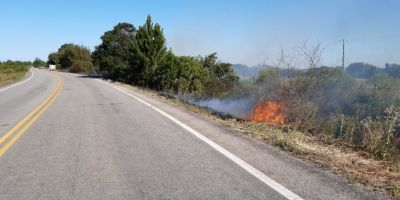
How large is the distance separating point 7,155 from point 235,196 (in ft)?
14.0

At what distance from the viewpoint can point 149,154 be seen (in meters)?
7.11

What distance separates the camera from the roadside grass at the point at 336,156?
581 cm

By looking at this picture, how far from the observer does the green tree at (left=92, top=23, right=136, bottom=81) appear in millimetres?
48438

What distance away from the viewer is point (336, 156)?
7.47 meters

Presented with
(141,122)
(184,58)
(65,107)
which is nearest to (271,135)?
(141,122)

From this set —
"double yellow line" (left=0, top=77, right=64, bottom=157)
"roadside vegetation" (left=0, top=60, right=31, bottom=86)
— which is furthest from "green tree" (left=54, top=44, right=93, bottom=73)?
"double yellow line" (left=0, top=77, right=64, bottom=157)

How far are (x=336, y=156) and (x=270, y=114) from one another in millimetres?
5564

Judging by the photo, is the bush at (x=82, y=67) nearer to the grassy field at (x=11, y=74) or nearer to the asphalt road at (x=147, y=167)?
the grassy field at (x=11, y=74)

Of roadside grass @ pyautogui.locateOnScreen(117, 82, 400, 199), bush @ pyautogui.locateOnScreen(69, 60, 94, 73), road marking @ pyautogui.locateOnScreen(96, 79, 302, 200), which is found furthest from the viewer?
bush @ pyautogui.locateOnScreen(69, 60, 94, 73)

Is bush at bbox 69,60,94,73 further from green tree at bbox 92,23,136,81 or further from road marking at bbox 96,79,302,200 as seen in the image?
road marking at bbox 96,79,302,200

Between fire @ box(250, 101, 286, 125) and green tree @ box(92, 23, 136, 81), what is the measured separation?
102 feet

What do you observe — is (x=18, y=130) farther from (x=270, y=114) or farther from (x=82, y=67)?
(x=82, y=67)

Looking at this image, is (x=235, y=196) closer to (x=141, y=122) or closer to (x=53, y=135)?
(x=53, y=135)

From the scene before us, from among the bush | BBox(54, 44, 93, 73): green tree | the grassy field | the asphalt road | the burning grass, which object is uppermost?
BBox(54, 44, 93, 73): green tree
